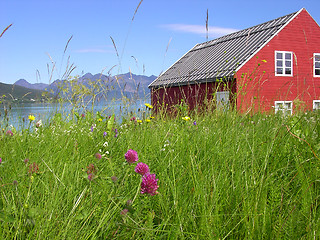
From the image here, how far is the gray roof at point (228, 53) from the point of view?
15258mm

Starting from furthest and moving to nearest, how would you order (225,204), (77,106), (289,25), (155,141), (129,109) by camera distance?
(289,25) < (77,106) < (129,109) < (155,141) < (225,204)

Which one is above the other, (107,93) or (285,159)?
(107,93)

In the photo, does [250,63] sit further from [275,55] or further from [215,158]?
[215,158]

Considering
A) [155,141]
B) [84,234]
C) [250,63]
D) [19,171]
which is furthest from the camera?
[250,63]

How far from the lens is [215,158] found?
5.95 feet

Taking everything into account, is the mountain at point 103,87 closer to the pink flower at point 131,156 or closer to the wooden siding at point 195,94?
the wooden siding at point 195,94

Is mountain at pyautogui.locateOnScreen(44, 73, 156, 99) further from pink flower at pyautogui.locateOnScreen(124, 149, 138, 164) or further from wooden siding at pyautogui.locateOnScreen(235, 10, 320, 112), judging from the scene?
wooden siding at pyautogui.locateOnScreen(235, 10, 320, 112)

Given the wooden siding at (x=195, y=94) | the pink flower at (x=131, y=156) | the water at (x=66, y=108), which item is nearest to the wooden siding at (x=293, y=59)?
the wooden siding at (x=195, y=94)

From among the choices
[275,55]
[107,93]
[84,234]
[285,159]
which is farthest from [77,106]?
[275,55]

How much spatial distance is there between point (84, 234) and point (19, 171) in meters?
0.67

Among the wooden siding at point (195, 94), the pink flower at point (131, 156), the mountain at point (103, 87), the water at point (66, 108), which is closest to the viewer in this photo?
the pink flower at point (131, 156)

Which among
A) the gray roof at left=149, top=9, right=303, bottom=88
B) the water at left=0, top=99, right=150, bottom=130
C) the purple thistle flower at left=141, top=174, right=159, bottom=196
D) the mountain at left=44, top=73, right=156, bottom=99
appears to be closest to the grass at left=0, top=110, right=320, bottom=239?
the purple thistle flower at left=141, top=174, right=159, bottom=196

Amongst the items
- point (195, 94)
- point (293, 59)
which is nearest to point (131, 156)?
point (195, 94)

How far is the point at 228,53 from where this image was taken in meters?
17.0
